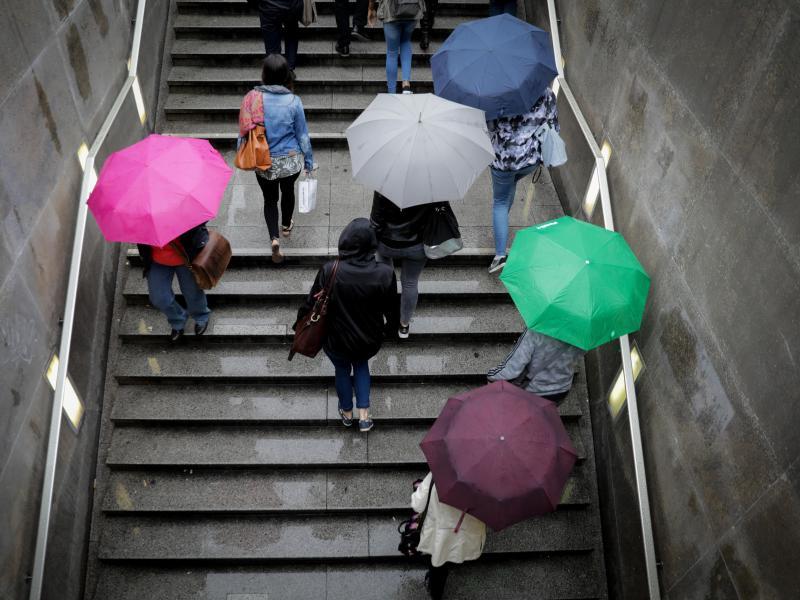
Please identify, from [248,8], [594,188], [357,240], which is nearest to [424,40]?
[248,8]

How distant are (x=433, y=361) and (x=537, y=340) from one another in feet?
5.14

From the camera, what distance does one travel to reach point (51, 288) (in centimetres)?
492

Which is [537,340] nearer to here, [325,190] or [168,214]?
[168,214]

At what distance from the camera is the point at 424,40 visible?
8.02 metres

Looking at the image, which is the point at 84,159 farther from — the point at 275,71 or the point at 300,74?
the point at 300,74

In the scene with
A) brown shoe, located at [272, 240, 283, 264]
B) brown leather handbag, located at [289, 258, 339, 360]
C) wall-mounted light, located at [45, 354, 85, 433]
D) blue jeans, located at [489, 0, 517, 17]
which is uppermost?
blue jeans, located at [489, 0, 517, 17]

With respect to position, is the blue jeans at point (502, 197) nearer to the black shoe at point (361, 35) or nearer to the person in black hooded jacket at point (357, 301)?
the person in black hooded jacket at point (357, 301)

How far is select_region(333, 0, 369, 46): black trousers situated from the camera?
7559 millimetres

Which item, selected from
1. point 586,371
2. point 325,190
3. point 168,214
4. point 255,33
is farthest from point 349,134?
point 255,33

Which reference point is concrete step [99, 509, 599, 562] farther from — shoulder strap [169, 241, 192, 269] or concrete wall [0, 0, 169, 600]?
shoulder strap [169, 241, 192, 269]

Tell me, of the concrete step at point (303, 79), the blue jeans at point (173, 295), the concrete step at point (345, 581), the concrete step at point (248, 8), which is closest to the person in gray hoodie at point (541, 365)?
the concrete step at point (345, 581)

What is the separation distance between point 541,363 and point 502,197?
191 cm

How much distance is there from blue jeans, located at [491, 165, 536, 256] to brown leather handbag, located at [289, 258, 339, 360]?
215 cm

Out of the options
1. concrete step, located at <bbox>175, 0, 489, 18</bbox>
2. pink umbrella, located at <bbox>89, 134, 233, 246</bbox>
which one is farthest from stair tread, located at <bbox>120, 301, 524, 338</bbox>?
concrete step, located at <bbox>175, 0, 489, 18</bbox>
